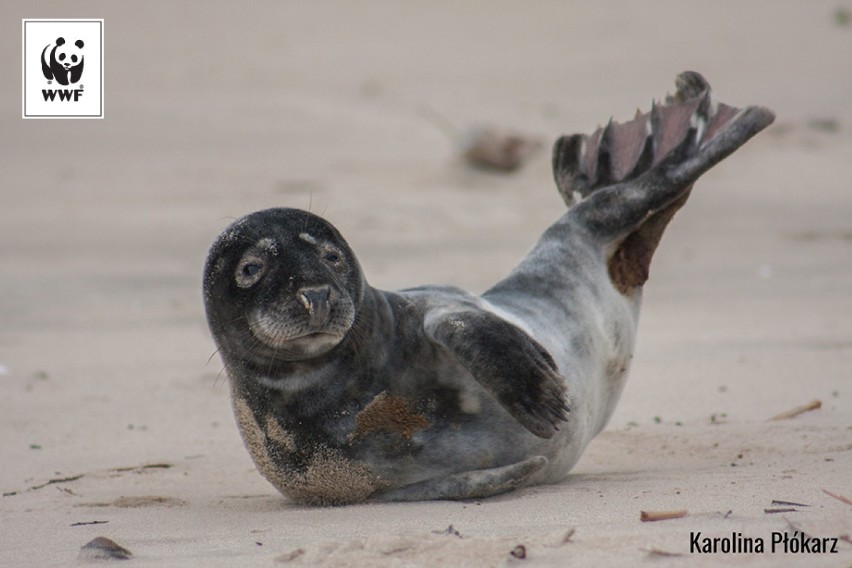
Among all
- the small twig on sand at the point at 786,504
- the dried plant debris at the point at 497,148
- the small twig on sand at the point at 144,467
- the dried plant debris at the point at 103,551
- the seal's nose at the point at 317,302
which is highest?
the dried plant debris at the point at 497,148

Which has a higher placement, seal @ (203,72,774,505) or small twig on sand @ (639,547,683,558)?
seal @ (203,72,774,505)

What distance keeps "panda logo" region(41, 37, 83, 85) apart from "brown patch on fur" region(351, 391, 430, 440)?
8.08 meters

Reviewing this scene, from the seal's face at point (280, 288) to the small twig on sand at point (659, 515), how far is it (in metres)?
1.02

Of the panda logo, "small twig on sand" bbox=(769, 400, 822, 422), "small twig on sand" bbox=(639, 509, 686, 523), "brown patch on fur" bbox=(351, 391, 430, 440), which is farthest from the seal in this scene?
the panda logo

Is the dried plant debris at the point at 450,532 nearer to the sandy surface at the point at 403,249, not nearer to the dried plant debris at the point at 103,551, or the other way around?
the sandy surface at the point at 403,249

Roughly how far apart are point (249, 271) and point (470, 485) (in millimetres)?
908

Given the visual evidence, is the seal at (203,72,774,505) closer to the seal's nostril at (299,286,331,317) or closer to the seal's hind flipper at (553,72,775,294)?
the seal's nostril at (299,286,331,317)

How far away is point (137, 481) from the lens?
191 inches

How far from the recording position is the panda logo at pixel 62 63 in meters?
11.4

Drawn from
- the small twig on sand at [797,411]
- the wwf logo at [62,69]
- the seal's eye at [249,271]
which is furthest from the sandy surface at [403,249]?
→ the seal's eye at [249,271]

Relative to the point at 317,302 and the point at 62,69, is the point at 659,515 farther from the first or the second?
the point at 62,69

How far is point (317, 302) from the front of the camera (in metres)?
3.80

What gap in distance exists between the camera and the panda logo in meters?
11.4

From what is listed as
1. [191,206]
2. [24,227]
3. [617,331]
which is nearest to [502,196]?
[191,206]
